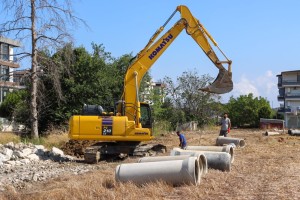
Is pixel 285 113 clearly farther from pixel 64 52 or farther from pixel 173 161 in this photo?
pixel 173 161

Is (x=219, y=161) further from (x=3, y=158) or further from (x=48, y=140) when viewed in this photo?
(x=48, y=140)

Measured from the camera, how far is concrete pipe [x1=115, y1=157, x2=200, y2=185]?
9.70 metres

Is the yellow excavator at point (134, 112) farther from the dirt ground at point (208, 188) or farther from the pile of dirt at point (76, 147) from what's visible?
the dirt ground at point (208, 188)

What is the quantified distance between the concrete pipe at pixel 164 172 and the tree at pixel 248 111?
59.7 m

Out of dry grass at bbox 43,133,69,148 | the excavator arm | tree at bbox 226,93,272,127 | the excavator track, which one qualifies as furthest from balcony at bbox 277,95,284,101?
the excavator track

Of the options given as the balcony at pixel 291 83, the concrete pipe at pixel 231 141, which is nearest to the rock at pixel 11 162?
the concrete pipe at pixel 231 141

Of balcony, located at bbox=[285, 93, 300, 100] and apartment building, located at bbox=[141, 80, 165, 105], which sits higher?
balcony, located at bbox=[285, 93, 300, 100]

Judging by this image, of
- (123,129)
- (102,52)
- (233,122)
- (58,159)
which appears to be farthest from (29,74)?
(233,122)

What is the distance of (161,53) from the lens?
20.2 m

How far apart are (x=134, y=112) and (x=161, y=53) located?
2.89m

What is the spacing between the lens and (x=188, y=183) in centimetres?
973

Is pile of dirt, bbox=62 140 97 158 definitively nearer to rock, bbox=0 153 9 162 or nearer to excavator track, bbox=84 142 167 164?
excavator track, bbox=84 142 167 164

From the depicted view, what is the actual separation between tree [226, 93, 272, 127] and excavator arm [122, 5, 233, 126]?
4935 cm

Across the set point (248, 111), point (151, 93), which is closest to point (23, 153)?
point (151, 93)
